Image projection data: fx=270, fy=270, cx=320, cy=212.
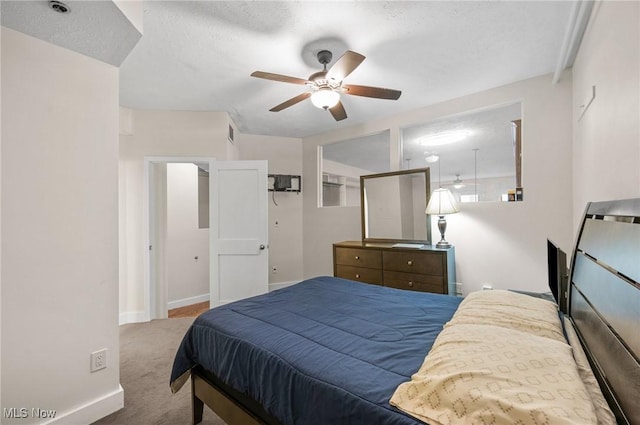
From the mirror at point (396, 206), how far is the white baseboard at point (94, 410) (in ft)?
9.66

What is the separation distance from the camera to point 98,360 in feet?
5.76

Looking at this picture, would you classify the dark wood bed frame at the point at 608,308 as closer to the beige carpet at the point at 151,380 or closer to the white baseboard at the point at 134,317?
the beige carpet at the point at 151,380

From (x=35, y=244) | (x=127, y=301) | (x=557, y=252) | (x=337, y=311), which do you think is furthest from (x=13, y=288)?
(x=557, y=252)

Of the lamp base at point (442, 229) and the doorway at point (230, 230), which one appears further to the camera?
the doorway at point (230, 230)

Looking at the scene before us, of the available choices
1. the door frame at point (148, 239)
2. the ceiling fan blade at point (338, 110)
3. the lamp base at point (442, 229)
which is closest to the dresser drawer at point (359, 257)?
the lamp base at point (442, 229)

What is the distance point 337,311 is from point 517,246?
88.0 inches

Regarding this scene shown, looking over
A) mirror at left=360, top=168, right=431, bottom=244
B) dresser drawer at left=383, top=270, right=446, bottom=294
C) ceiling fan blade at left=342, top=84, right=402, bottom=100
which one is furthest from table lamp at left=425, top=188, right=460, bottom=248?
ceiling fan blade at left=342, top=84, right=402, bottom=100

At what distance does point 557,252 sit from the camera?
1.60 m

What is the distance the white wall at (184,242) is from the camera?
4.18 m

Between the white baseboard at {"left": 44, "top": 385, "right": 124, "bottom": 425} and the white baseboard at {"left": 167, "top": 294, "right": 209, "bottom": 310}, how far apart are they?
231 centimetres

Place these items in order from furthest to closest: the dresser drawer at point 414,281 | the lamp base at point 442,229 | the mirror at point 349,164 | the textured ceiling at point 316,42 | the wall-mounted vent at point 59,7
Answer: the mirror at point 349,164, the lamp base at point 442,229, the dresser drawer at point 414,281, the textured ceiling at point 316,42, the wall-mounted vent at point 59,7

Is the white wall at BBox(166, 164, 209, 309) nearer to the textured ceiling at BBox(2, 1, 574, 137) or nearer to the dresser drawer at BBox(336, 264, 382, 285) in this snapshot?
the textured ceiling at BBox(2, 1, 574, 137)

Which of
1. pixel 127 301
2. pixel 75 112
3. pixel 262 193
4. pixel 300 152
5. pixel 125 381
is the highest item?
pixel 300 152

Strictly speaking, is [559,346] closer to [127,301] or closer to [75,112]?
[75,112]
